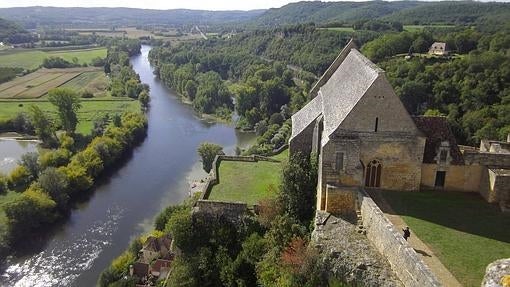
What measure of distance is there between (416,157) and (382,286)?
734 centimetres

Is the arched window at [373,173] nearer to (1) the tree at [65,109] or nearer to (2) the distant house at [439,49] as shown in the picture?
(1) the tree at [65,109]

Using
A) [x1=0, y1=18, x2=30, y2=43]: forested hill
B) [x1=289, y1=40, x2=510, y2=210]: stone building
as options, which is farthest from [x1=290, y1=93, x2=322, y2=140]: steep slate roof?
[x1=0, y1=18, x2=30, y2=43]: forested hill

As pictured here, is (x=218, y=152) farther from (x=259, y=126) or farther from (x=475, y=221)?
(x=475, y=221)

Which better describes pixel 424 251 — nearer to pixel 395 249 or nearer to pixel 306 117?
pixel 395 249

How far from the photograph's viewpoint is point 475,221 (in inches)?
694

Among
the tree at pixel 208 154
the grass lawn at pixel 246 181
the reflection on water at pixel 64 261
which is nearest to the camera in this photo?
the grass lawn at pixel 246 181

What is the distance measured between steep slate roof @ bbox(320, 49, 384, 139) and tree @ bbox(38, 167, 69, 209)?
86.7ft

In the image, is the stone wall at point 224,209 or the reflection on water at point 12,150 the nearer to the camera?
the stone wall at point 224,209

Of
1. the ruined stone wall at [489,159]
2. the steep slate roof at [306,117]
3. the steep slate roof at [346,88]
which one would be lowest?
the ruined stone wall at [489,159]

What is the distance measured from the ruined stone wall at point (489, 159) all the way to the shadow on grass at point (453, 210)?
5.06ft

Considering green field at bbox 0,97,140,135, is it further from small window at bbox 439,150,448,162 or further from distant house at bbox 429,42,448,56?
small window at bbox 439,150,448,162

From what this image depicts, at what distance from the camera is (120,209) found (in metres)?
40.2

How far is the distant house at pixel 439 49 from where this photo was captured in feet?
217

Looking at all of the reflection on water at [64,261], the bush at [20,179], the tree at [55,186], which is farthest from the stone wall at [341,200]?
the bush at [20,179]
